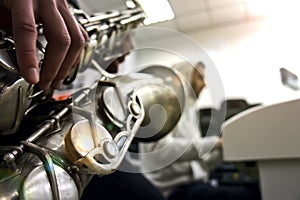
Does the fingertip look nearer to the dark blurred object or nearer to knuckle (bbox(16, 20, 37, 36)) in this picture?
knuckle (bbox(16, 20, 37, 36))

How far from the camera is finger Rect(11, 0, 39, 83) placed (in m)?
0.29

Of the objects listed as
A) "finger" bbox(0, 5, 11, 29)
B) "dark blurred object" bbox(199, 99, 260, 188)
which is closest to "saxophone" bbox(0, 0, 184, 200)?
"finger" bbox(0, 5, 11, 29)

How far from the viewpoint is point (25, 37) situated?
295mm

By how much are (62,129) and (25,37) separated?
11 cm

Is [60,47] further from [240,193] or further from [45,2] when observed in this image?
[240,193]

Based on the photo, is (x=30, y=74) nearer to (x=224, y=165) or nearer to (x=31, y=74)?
(x=31, y=74)

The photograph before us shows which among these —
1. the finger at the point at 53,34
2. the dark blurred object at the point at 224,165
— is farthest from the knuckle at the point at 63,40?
the dark blurred object at the point at 224,165

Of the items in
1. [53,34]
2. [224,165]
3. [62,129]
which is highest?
[53,34]

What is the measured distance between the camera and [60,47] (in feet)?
1.10

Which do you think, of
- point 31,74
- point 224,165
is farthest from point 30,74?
point 224,165

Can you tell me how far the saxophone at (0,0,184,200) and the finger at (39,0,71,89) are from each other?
21 millimetres

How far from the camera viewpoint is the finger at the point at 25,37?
29 centimetres

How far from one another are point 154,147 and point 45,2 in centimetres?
38

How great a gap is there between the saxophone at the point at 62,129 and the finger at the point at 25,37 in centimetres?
2
